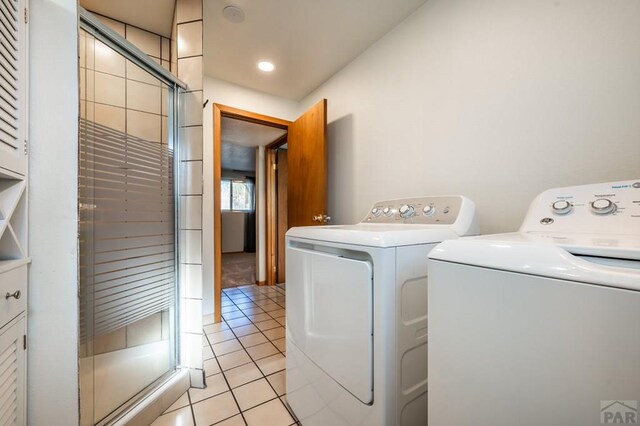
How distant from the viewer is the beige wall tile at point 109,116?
3.73 ft

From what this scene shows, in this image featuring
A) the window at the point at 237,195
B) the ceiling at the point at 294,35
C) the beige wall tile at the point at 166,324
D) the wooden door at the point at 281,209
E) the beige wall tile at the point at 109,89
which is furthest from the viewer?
the window at the point at 237,195

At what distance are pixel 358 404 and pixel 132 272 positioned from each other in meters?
1.19

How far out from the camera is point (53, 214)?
2.75ft

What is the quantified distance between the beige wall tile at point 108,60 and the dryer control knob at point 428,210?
1.67 metres

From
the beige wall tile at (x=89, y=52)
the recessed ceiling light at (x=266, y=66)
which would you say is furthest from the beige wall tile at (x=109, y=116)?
the recessed ceiling light at (x=266, y=66)

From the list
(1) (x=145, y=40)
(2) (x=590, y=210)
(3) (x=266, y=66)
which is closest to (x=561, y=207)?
(2) (x=590, y=210)

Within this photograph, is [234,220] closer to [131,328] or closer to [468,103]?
[131,328]

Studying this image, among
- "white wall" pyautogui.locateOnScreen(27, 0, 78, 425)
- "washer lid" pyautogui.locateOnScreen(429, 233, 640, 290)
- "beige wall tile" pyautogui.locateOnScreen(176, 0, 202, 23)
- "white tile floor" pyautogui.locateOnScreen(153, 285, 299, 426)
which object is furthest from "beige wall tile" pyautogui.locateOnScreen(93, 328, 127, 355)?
"beige wall tile" pyautogui.locateOnScreen(176, 0, 202, 23)

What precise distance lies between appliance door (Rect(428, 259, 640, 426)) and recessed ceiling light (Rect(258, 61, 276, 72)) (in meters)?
2.22

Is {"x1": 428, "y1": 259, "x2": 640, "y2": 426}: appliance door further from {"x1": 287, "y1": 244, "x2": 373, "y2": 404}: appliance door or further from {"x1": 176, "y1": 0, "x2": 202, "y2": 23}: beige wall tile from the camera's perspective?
{"x1": 176, "y1": 0, "x2": 202, "y2": 23}: beige wall tile

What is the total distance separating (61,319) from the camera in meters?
0.85

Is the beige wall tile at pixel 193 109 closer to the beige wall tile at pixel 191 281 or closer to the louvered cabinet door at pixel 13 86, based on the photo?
the louvered cabinet door at pixel 13 86

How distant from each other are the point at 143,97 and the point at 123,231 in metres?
0.80

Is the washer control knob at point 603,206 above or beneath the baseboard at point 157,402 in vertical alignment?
above
